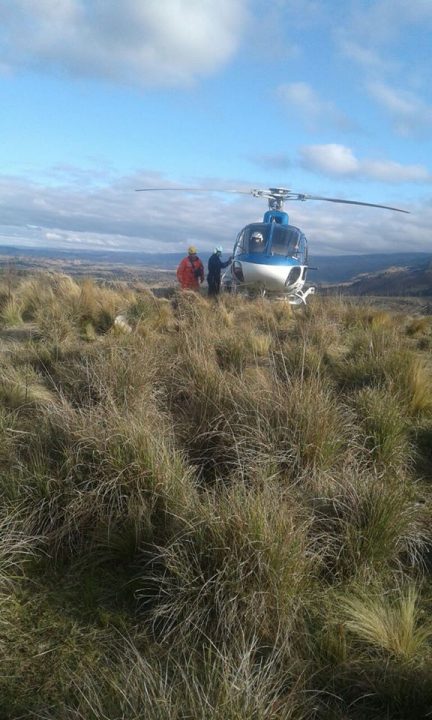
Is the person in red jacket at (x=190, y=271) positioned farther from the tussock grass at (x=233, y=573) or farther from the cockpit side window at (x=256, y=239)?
the tussock grass at (x=233, y=573)

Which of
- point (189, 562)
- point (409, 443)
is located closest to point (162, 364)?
point (409, 443)

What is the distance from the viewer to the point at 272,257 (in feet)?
48.3

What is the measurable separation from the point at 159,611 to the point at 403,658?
1045 mm

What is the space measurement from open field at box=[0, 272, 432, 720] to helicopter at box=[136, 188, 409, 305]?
33.9 ft

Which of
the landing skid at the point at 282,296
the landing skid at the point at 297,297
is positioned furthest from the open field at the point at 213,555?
the landing skid at the point at 297,297

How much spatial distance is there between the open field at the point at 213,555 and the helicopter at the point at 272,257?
10.3 m

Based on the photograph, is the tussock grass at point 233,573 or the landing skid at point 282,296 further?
the landing skid at point 282,296

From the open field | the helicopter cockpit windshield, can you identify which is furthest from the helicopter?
the open field

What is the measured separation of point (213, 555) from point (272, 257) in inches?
517

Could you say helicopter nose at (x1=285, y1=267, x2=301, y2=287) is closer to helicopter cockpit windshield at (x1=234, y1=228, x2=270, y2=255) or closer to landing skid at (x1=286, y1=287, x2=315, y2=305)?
landing skid at (x1=286, y1=287, x2=315, y2=305)

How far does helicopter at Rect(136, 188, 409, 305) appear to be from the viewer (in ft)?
47.5

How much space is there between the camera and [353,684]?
1922 millimetres

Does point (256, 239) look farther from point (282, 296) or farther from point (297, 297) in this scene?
point (297, 297)

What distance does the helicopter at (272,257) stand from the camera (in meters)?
14.5
